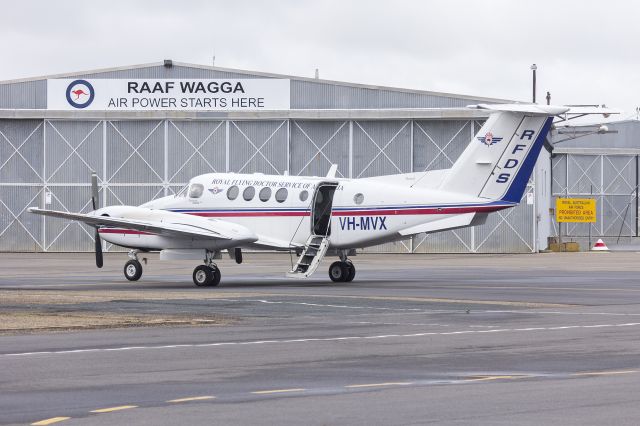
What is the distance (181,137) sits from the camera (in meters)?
68.3

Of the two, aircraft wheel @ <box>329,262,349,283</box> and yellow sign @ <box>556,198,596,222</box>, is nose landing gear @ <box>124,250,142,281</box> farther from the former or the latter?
yellow sign @ <box>556,198,596,222</box>

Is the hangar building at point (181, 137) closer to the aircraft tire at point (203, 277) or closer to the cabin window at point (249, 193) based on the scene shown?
the cabin window at point (249, 193)

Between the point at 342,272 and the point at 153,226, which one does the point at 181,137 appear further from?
the point at 153,226

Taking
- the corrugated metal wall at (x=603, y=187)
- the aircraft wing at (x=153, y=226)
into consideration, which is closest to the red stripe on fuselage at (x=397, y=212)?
the aircraft wing at (x=153, y=226)

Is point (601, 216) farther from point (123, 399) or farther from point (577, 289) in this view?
point (123, 399)

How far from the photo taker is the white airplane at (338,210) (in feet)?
114

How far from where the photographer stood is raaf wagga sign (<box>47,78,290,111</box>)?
225ft

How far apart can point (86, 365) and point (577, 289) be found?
19680mm

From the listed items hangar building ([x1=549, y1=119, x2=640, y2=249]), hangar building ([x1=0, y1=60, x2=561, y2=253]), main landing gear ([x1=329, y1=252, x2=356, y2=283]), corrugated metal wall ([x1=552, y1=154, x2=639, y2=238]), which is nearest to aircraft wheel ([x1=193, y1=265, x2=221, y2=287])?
main landing gear ([x1=329, y1=252, x2=356, y2=283])

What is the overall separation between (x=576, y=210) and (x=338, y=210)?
155 ft

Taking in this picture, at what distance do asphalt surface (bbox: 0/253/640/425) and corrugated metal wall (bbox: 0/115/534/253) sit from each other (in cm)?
3620

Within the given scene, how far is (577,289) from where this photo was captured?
1266 inches

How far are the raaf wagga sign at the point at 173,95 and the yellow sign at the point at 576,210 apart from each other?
22615 millimetres

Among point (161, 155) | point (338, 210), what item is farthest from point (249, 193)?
point (161, 155)
